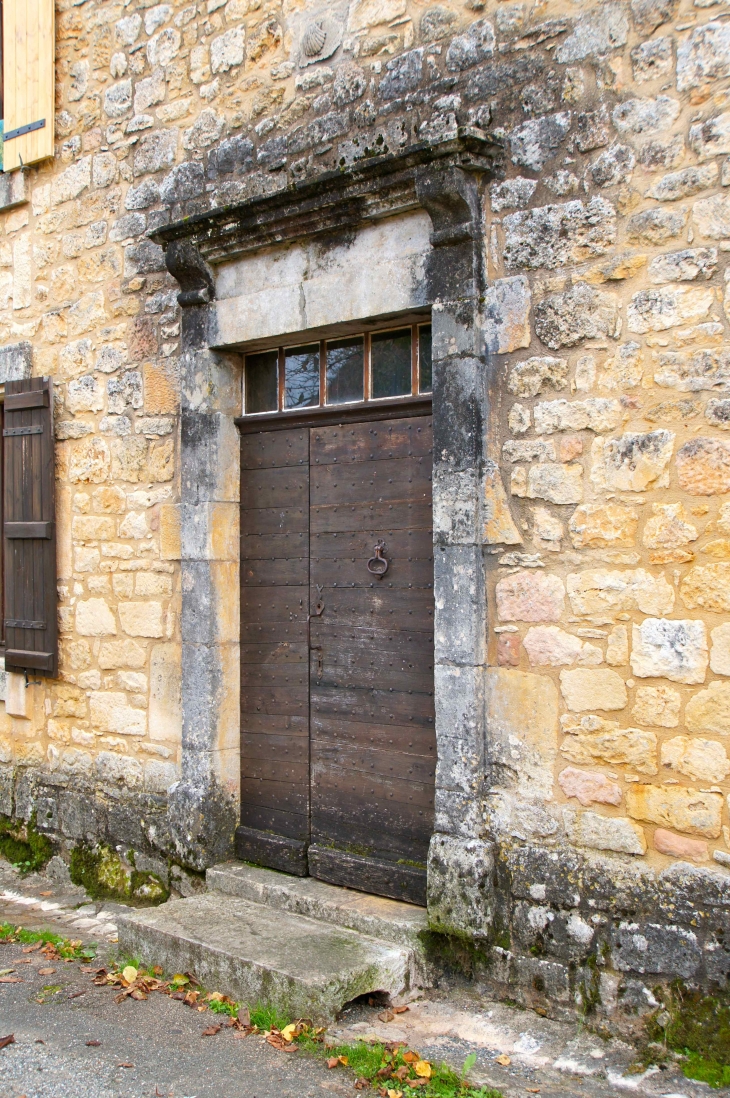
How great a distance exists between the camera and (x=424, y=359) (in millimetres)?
4191

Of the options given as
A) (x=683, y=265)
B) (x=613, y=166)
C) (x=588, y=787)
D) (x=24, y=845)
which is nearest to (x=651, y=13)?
(x=613, y=166)

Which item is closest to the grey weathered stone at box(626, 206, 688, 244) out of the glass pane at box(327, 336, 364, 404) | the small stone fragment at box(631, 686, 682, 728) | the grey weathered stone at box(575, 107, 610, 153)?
the grey weathered stone at box(575, 107, 610, 153)

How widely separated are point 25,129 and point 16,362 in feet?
4.29

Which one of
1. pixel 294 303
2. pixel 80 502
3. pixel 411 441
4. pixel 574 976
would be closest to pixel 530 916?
pixel 574 976

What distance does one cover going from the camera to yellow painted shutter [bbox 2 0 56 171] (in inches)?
219

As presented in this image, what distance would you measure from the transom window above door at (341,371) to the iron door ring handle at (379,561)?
633 mm

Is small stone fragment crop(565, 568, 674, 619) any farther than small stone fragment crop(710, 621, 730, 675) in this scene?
Yes

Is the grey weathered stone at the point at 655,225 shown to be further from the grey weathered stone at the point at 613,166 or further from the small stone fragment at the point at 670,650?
the small stone fragment at the point at 670,650

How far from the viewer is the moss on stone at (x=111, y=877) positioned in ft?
16.6

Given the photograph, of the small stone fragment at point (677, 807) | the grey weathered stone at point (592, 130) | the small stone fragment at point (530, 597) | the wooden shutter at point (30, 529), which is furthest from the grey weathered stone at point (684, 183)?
the wooden shutter at point (30, 529)

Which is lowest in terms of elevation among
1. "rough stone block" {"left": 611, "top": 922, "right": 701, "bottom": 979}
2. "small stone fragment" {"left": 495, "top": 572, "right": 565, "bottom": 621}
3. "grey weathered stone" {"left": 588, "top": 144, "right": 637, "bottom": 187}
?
"rough stone block" {"left": 611, "top": 922, "right": 701, "bottom": 979}

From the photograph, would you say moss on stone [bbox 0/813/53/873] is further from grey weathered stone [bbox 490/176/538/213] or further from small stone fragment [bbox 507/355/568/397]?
grey weathered stone [bbox 490/176/538/213]

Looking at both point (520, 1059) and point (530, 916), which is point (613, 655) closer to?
point (530, 916)

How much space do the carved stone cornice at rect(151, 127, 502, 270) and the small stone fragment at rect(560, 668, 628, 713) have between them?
5.49 feet
